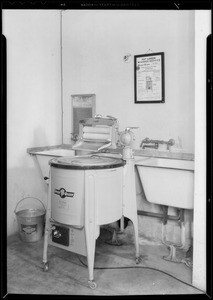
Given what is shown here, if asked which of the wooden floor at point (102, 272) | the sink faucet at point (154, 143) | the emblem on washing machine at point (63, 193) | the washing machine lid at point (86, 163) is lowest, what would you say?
the wooden floor at point (102, 272)

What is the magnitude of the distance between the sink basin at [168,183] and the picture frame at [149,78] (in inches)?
26.5

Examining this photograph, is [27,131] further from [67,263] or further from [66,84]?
[67,263]

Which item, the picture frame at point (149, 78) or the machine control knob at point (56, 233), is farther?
the picture frame at point (149, 78)

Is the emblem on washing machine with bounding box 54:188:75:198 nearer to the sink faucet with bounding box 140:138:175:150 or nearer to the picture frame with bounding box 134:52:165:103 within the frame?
the sink faucet with bounding box 140:138:175:150

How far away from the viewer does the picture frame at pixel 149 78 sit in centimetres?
292

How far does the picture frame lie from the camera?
2.92 meters

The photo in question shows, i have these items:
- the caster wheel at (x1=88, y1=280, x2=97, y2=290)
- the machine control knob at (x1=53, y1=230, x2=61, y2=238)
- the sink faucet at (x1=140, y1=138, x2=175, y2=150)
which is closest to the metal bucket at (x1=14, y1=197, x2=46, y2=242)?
the machine control knob at (x1=53, y1=230, x2=61, y2=238)

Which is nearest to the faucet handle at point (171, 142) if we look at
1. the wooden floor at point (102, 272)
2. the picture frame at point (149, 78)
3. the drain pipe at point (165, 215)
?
the picture frame at point (149, 78)

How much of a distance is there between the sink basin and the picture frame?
672 millimetres

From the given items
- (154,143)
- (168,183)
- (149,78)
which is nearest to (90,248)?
(168,183)

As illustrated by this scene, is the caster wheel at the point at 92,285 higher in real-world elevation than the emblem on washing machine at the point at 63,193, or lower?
lower

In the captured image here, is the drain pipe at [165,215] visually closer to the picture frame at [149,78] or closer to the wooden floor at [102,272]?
A: the wooden floor at [102,272]

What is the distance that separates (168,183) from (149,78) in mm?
1083

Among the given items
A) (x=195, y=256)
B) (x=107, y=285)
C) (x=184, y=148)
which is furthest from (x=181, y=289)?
(x=184, y=148)
